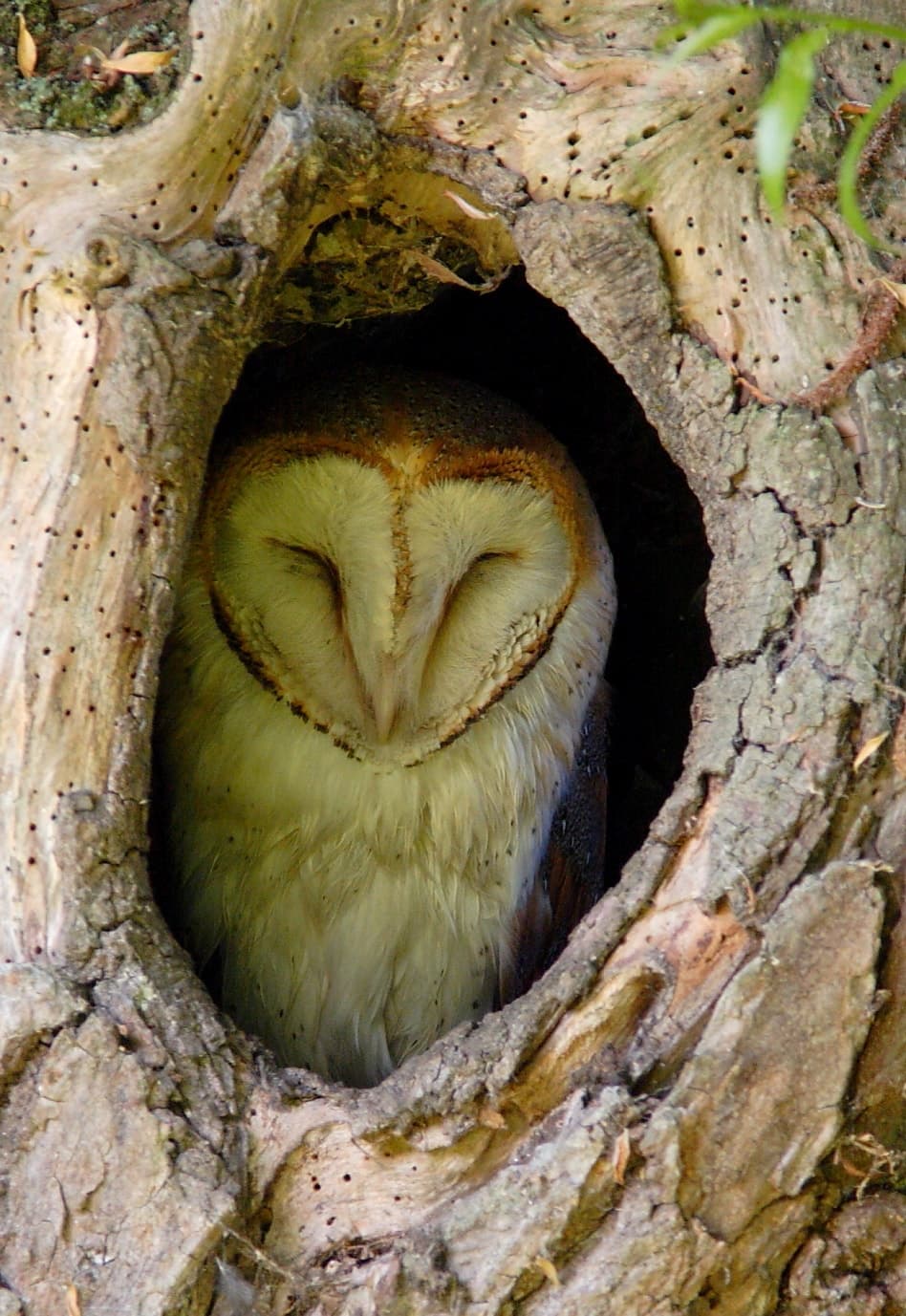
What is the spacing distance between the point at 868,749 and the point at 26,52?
5.13 feet

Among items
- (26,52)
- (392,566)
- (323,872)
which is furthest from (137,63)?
(323,872)

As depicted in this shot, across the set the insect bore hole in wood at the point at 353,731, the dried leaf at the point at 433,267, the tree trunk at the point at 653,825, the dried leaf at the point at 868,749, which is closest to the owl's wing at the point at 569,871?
the insect bore hole in wood at the point at 353,731

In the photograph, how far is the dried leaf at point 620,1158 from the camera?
1.61 meters

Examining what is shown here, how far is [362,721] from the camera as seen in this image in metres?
2.59

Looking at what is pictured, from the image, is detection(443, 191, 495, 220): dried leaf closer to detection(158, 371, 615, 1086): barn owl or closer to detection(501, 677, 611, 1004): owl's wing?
detection(158, 371, 615, 1086): barn owl

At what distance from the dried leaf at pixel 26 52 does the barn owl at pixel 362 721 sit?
781 mm

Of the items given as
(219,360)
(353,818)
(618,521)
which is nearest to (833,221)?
(219,360)

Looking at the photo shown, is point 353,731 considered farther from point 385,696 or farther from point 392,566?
point 392,566

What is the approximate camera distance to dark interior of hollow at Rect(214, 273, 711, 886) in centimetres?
329

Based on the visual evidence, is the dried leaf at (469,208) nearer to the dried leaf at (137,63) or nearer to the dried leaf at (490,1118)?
the dried leaf at (137,63)

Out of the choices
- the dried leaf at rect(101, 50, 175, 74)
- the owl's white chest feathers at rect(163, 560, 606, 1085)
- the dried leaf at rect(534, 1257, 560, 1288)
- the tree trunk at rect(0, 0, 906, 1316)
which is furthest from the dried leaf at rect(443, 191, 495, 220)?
the dried leaf at rect(534, 1257, 560, 1288)

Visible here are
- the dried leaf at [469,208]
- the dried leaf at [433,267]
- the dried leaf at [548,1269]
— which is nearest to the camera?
the dried leaf at [548,1269]

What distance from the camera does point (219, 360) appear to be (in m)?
1.95

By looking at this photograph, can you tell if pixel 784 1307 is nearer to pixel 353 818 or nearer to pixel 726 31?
pixel 353 818
